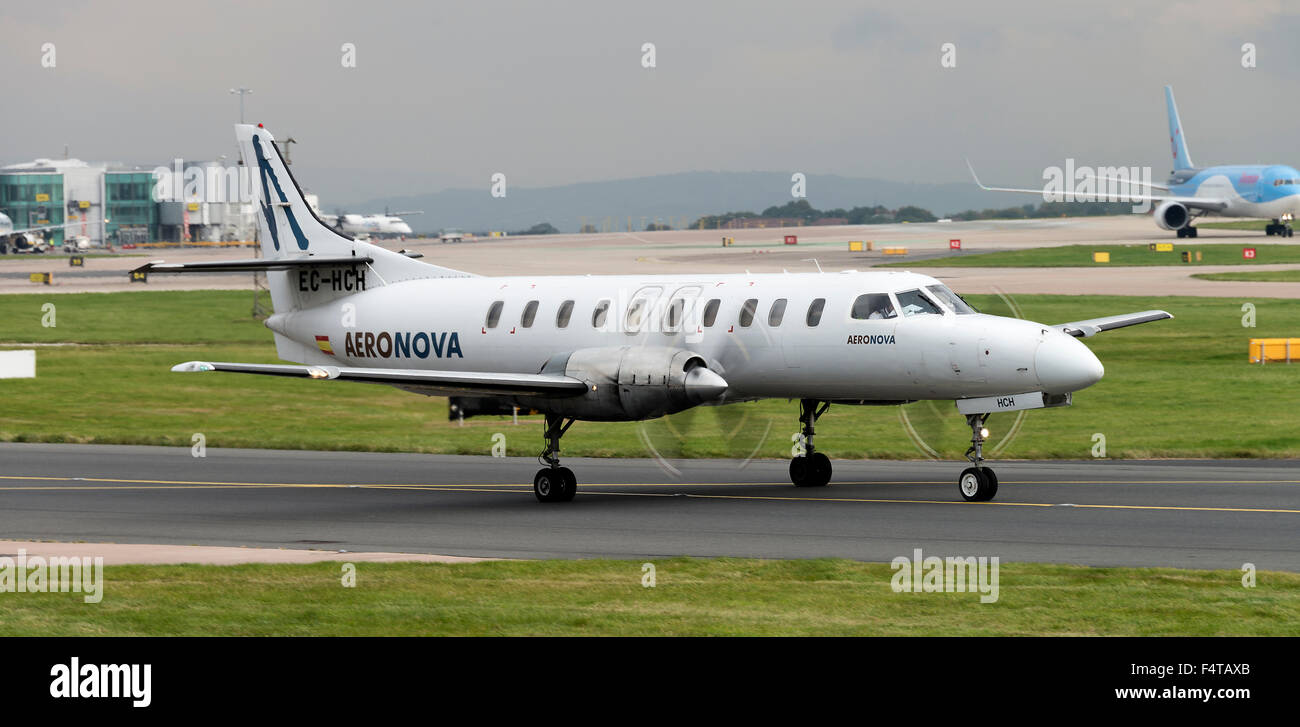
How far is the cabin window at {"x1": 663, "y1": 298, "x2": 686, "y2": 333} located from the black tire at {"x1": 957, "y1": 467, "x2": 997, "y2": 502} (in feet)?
17.7

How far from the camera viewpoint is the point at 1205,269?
280 ft

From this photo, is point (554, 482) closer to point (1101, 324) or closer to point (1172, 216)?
point (1101, 324)

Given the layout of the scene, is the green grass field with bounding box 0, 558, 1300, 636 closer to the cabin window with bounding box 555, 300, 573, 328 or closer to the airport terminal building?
the cabin window with bounding box 555, 300, 573, 328

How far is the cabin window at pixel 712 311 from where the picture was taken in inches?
1020

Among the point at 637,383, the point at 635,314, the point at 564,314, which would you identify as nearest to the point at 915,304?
the point at 637,383

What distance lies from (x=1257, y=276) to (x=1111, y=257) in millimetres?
19347

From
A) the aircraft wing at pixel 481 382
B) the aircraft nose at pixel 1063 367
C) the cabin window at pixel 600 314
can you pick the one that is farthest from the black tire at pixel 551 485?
the aircraft nose at pixel 1063 367

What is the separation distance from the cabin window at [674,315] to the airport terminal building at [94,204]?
171309 mm

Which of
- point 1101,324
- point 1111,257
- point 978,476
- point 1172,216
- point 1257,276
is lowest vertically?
point 978,476

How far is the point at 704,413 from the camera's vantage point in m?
43.8

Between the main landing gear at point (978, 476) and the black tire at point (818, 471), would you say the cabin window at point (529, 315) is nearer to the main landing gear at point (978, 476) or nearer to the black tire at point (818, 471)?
the black tire at point (818, 471)

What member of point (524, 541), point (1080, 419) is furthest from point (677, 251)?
point (524, 541)

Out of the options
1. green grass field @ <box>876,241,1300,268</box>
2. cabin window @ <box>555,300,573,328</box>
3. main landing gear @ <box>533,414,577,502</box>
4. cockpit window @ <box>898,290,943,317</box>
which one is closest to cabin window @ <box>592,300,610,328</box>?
cabin window @ <box>555,300,573,328</box>
